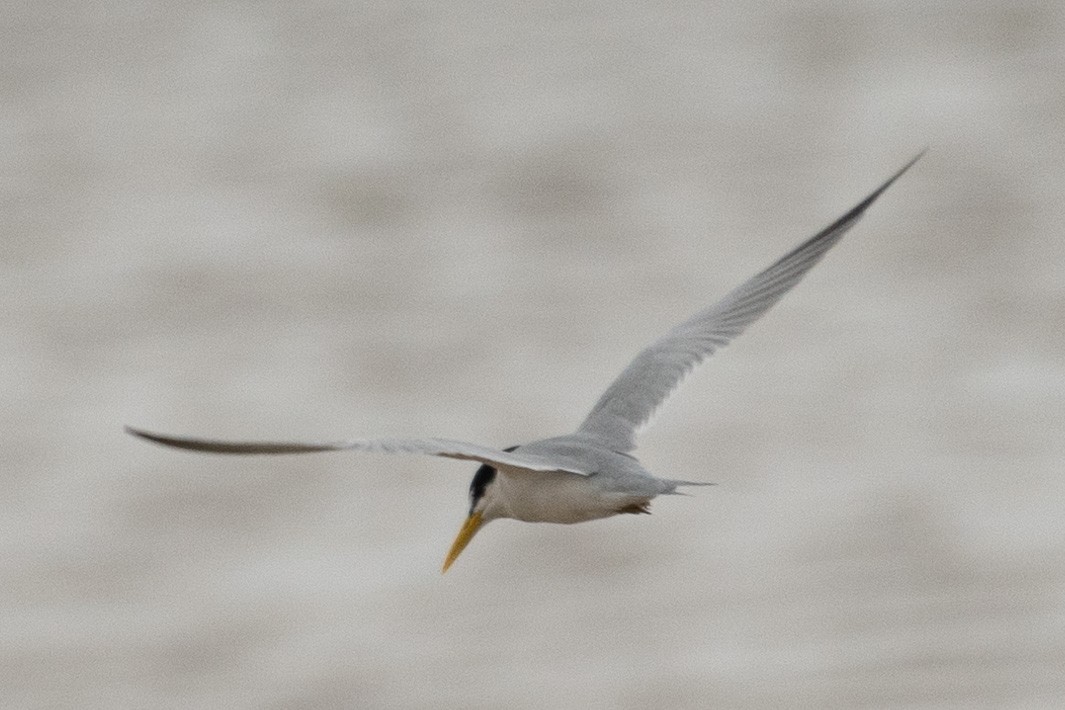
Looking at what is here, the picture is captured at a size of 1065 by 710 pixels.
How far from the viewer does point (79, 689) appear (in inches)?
489

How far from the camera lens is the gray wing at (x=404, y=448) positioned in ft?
14.3

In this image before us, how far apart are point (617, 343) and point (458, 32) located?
4508 mm

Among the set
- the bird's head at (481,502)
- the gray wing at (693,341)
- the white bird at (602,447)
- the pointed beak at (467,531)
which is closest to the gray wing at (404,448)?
the white bird at (602,447)

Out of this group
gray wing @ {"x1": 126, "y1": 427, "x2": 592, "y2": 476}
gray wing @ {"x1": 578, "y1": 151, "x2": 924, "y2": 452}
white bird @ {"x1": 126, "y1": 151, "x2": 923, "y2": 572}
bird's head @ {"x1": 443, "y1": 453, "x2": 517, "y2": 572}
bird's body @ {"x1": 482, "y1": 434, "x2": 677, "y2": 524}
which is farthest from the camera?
gray wing @ {"x1": 578, "y1": 151, "x2": 924, "y2": 452}

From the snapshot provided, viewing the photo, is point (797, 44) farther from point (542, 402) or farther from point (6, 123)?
point (6, 123)

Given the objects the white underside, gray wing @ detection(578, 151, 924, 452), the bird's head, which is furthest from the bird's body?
gray wing @ detection(578, 151, 924, 452)

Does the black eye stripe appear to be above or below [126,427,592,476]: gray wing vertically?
above

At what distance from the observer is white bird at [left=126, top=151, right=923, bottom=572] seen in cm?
482

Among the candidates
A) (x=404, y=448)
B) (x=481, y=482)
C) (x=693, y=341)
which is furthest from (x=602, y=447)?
(x=404, y=448)

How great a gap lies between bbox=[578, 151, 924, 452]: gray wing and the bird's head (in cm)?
53

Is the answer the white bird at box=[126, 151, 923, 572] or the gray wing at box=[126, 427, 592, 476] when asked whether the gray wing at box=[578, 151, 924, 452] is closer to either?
the white bird at box=[126, 151, 923, 572]

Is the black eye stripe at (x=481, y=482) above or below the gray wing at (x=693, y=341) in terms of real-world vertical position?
below

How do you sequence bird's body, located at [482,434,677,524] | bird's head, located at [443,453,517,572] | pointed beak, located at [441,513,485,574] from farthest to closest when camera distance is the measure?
pointed beak, located at [441,513,485,574]
bird's head, located at [443,453,517,572]
bird's body, located at [482,434,677,524]

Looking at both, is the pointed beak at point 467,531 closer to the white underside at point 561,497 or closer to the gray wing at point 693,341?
the white underside at point 561,497
